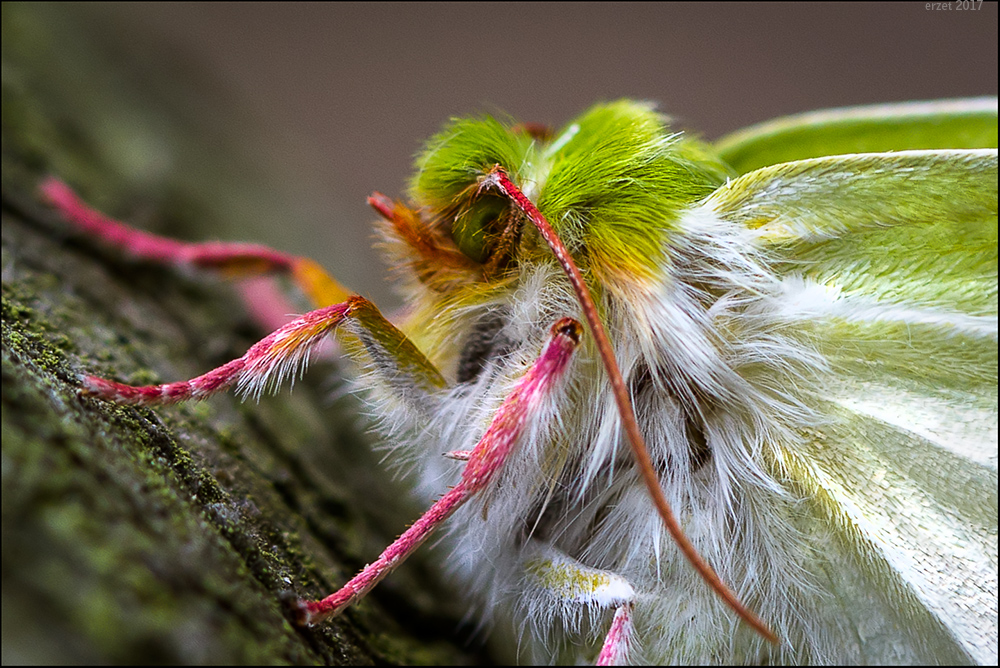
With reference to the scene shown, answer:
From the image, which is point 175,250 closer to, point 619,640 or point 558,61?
point 619,640

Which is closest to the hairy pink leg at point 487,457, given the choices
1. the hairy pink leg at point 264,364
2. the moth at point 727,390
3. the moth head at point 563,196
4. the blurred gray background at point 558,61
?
the moth at point 727,390

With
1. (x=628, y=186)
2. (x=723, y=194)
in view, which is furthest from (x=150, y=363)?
(x=723, y=194)

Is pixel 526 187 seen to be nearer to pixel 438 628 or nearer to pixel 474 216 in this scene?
pixel 474 216

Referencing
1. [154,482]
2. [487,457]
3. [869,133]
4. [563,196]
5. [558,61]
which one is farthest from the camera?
[558,61]

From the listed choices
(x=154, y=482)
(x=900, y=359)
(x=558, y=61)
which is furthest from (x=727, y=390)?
(x=558, y=61)

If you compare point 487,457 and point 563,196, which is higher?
point 563,196

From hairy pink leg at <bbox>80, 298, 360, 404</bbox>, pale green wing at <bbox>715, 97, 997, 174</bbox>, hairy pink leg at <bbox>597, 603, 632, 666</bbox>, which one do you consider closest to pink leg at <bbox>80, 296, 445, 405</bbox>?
hairy pink leg at <bbox>80, 298, 360, 404</bbox>

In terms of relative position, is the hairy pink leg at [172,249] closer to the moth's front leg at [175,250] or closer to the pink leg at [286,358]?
the moth's front leg at [175,250]
